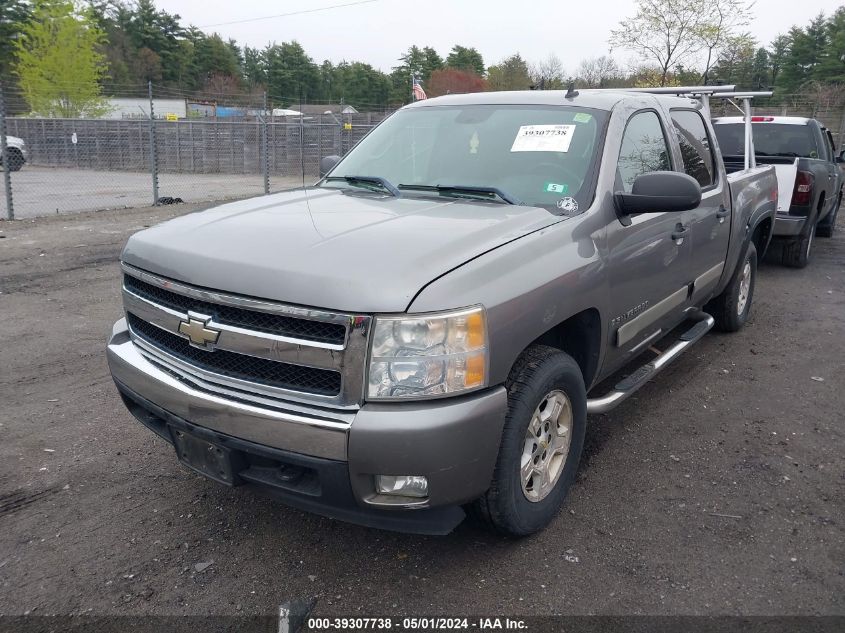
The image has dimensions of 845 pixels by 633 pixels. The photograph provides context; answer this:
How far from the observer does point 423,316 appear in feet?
7.59

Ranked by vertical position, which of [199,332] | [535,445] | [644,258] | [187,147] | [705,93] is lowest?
[535,445]

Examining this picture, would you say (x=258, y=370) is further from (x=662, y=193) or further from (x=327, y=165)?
(x=327, y=165)

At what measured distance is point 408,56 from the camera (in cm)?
8525

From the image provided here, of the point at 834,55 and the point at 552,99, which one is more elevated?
the point at 834,55

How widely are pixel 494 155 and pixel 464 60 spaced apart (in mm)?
93835

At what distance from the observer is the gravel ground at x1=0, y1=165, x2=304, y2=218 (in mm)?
14672

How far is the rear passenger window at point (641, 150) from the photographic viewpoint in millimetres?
3613

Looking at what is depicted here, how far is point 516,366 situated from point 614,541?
0.96 m

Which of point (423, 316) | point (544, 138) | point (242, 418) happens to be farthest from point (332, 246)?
point (544, 138)

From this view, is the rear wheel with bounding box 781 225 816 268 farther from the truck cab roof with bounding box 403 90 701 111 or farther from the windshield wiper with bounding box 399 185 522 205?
the windshield wiper with bounding box 399 185 522 205

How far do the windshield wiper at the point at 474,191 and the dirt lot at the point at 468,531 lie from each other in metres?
1.48

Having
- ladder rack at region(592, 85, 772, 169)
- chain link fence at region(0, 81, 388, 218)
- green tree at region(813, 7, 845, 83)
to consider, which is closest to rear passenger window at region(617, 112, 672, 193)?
ladder rack at region(592, 85, 772, 169)

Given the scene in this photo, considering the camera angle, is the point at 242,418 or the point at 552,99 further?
the point at 552,99

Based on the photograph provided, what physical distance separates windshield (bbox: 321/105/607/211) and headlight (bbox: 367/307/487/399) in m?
1.16
